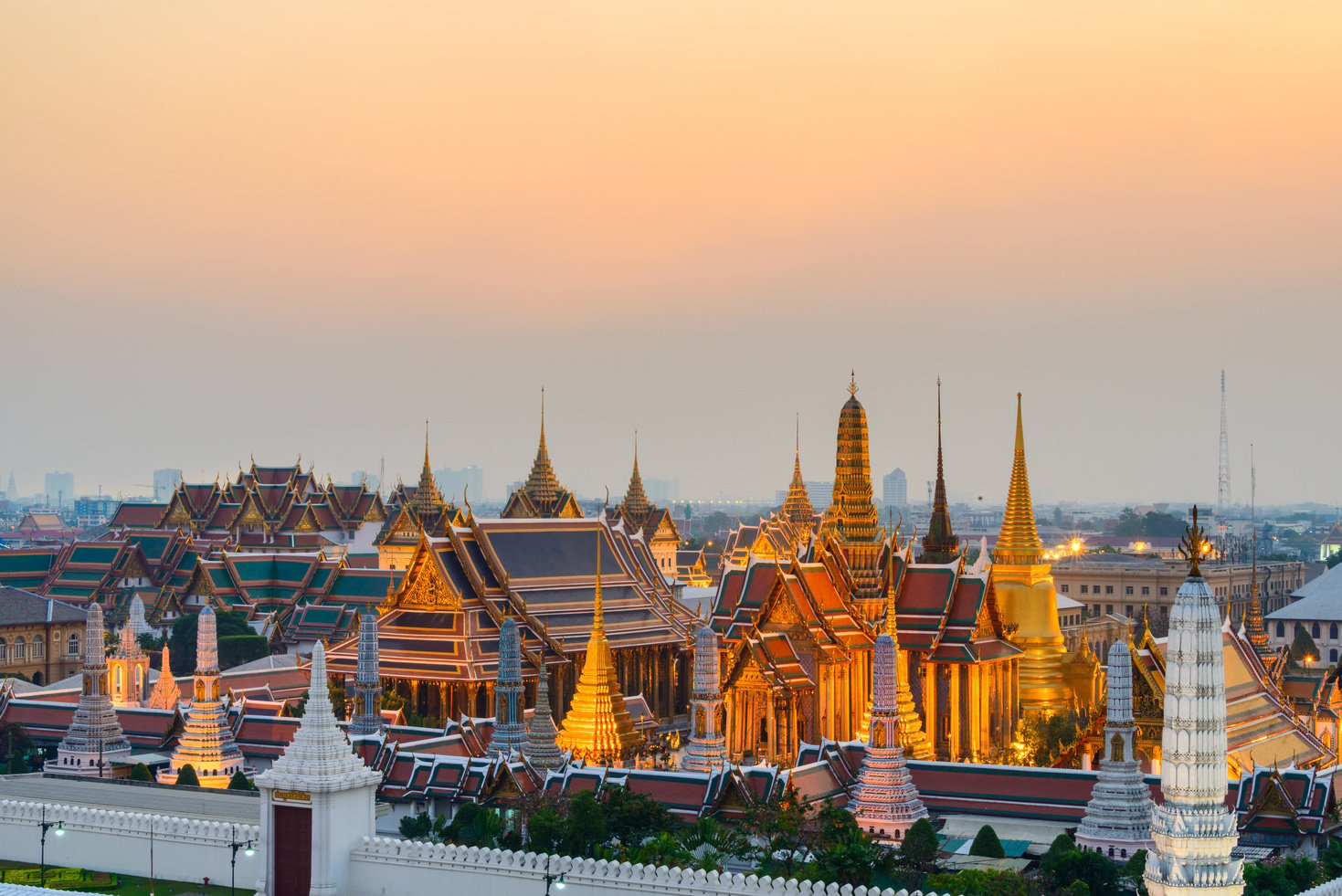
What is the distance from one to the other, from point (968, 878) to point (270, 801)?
10.9 metres

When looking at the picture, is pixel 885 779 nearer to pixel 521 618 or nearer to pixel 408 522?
pixel 521 618

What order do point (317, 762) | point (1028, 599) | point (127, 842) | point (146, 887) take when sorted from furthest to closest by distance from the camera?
point (1028, 599) < point (127, 842) < point (146, 887) < point (317, 762)

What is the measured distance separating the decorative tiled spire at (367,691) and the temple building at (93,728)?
5.69 metres

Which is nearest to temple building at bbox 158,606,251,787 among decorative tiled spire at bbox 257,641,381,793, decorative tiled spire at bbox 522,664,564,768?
decorative tiled spire at bbox 522,664,564,768

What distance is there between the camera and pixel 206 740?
149 feet

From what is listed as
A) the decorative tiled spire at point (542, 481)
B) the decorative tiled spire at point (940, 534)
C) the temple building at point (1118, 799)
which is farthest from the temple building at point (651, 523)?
the temple building at point (1118, 799)

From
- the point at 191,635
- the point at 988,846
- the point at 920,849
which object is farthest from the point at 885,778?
the point at 191,635

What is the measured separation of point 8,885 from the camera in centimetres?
2939

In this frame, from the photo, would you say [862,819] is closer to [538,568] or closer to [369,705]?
[369,705]

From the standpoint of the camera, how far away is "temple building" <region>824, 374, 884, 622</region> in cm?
5416

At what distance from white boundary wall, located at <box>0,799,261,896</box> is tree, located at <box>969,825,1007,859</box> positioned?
12.5m

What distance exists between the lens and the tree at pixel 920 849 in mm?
33469

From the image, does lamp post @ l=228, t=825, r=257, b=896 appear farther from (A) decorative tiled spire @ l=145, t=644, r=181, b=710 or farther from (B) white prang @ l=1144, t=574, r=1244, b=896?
(A) decorative tiled spire @ l=145, t=644, r=181, b=710

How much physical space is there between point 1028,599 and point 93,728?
2642cm
